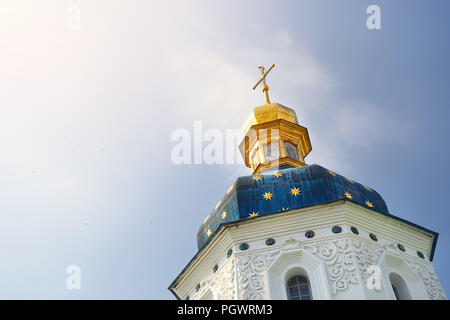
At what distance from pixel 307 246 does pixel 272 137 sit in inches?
259

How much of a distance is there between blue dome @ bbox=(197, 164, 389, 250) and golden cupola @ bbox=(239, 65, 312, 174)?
350 centimetres

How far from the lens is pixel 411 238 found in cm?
1425

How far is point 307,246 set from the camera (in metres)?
13.1

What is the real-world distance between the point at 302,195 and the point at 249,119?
21.2ft

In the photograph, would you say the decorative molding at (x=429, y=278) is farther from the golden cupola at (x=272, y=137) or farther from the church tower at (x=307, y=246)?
the golden cupola at (x=272, y=137)

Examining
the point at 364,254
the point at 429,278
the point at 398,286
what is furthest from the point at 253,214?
the point at 429,278

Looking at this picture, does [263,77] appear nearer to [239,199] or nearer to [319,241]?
[239,199]

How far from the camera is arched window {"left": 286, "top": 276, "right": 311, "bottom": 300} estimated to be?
1270 cm

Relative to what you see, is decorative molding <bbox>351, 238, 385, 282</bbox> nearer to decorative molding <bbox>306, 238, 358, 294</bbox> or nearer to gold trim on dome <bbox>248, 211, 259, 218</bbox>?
decorative molding <bbox>306, 238, 358, 294</bbox>

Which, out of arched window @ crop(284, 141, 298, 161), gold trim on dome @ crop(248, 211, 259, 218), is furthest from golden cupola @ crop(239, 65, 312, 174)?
gold trim on dome @ crop(248, 211, 259, 218)

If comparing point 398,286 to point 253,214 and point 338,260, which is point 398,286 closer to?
point 338,260

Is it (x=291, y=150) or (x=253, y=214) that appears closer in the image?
(x=253, y=214)

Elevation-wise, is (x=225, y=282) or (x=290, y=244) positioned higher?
(x=290, y=244)
